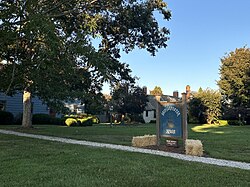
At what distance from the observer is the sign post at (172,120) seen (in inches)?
445

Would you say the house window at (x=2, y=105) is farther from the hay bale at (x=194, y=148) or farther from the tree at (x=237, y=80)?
the tree at (x=237, y=80)

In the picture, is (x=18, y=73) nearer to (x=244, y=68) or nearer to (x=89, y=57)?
(x=89, y=57)

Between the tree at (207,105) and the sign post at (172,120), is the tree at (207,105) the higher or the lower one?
the higher one

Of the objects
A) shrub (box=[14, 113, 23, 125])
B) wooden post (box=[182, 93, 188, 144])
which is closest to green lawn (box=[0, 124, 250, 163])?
wooden post (box=[182, 93, 188, 144])

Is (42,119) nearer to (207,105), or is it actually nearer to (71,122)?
(71,122)

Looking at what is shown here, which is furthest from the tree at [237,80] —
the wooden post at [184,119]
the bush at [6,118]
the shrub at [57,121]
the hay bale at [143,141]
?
the wooden post at [184,119]

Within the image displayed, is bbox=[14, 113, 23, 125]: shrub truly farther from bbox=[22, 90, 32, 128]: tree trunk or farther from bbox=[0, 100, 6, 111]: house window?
bbox=[22, 90, 32, 128]: tree trunk

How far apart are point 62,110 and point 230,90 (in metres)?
28.6

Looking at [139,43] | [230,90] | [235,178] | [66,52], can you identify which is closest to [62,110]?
[139,43]

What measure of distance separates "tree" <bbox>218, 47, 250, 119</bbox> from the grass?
32754mm

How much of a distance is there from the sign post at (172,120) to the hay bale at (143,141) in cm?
26

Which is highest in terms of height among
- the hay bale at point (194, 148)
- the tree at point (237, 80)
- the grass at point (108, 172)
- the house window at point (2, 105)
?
the tree at point (237, 80)

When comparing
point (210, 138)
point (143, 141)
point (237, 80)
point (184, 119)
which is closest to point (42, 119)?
point (210, 138)

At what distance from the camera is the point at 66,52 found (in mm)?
8227
